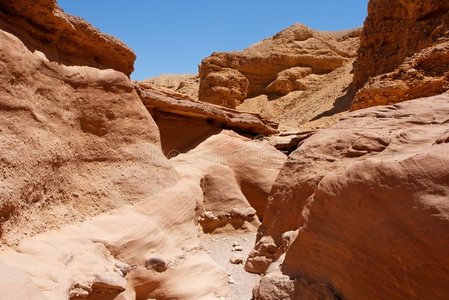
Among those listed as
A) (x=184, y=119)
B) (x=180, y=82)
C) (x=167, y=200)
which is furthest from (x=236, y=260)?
(x=180, y=82)

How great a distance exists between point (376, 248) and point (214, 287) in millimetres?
2778

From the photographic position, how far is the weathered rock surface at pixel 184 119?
32.9 ft

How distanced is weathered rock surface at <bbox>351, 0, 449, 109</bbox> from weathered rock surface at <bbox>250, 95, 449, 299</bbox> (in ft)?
21.6

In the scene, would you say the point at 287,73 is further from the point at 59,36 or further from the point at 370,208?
the point at 370,208

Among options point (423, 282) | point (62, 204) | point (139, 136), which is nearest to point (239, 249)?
point (139, 136)

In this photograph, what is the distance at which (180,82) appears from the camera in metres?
32.1

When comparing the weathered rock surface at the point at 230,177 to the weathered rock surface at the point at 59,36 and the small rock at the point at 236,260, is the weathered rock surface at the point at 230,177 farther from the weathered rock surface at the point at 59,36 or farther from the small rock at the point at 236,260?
the weathered rock surface at the point at 59,36

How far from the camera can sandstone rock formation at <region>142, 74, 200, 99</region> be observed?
1108 inches

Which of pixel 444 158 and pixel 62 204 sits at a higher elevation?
pixel 444 158

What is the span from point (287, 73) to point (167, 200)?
2194 centimetres

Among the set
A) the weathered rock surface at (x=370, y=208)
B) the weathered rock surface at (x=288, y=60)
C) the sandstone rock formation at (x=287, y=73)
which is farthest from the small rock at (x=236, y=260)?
the weathered rock surface at (x=288, y=60)

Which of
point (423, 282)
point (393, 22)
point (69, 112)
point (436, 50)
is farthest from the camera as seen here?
point (393, 22)

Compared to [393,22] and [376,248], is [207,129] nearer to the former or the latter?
[376,248]

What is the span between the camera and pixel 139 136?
6.36m
